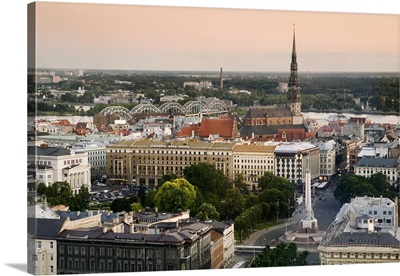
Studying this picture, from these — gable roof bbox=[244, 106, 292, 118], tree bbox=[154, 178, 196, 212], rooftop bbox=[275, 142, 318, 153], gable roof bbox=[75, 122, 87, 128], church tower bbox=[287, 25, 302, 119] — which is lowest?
tree bbox=[154, 178, 196, 212]

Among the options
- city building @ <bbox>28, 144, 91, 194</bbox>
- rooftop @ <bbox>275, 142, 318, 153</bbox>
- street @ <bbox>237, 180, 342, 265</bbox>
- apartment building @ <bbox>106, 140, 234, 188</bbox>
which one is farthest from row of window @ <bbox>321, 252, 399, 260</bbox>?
city building @ <bbox>28, 144, 91, 194</bbox>

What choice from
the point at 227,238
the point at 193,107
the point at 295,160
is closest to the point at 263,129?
the point at 295,160

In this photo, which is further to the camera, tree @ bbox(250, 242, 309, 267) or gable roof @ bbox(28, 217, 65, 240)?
tree @ bbox(250, 242, 309, 267)

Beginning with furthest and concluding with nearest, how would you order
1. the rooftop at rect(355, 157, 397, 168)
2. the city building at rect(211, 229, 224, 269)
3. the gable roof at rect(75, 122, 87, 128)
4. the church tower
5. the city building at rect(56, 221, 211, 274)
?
the rooftop at rect(355, 157, 397, 168) → the church tower → the gable roof at rect(75, 122, 87, 128) → the city building at rect(211, 229, 224, 269) → the city building at rect(56, 221, 211, 274)

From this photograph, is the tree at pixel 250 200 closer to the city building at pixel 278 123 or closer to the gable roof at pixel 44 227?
the city building at pixel 278 123

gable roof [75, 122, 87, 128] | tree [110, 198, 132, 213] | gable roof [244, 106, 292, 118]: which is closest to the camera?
tree [110, 198, 132, 213]

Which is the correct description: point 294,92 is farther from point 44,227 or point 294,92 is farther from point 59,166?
point 44,227

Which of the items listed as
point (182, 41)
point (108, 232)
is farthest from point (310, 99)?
point (108, 232)

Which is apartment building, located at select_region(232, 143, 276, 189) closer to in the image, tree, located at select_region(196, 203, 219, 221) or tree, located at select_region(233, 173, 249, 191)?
tree, located at select_region(233, 173, 249, 191)

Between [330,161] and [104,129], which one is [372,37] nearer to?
[330,161]
